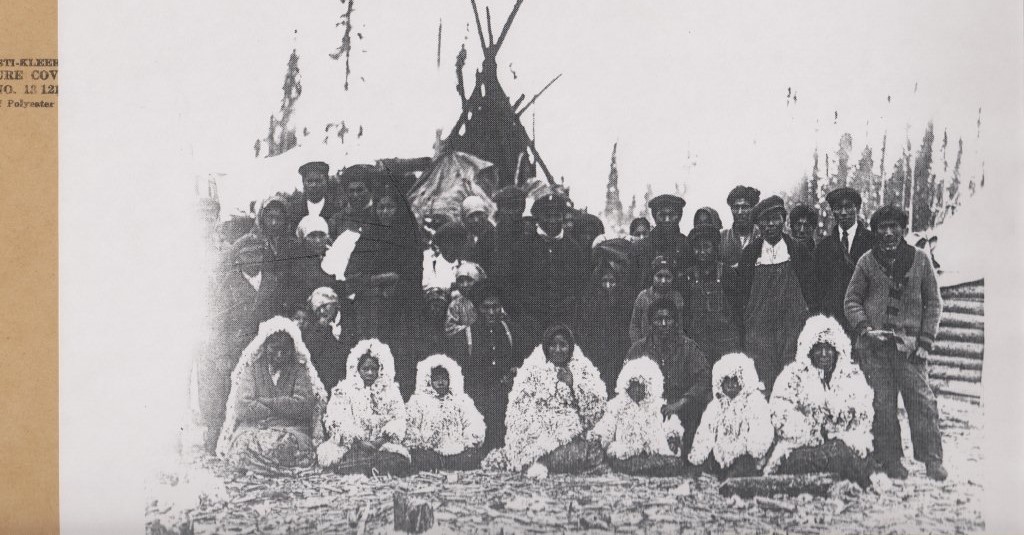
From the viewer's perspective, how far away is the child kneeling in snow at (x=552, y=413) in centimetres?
318

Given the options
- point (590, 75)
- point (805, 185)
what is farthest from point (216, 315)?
point (805, 185)

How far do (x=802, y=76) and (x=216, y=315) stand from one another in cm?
238

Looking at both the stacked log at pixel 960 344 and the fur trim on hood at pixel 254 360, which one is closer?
the fur trim on hood at pixel 254 360

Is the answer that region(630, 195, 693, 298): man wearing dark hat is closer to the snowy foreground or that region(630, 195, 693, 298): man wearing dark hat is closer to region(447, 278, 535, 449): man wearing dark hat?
region(447, 278, 535, 449): man wearing dark hat

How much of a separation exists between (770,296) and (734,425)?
507mm

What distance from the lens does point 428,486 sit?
316 cm

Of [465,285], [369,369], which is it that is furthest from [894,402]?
[369,369]

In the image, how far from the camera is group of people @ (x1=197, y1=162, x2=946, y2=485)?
3.14m

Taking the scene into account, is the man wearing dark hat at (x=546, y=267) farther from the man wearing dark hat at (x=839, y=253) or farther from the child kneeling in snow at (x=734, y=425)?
the man wearing dark hat at (x=839, y=253)

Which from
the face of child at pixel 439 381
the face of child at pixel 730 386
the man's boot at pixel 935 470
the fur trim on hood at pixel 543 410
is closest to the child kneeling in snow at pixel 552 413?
the fur trim on hood at pixel 543 410

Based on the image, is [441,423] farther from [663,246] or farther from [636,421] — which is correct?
[663,246]

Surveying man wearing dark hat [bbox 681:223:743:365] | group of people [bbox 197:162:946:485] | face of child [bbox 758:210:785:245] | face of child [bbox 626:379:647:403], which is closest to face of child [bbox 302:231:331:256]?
group of people [bbox 197:162:946:485]

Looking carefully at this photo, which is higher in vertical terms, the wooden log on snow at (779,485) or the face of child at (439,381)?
the face of child at (439,381)

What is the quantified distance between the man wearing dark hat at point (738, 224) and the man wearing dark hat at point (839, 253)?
0.28 m
